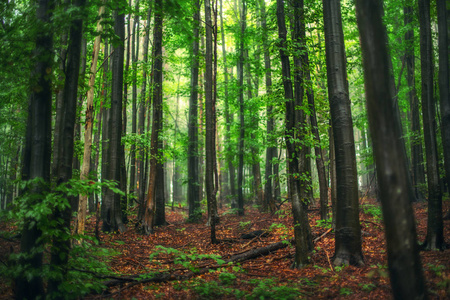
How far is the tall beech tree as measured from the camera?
19.9ft

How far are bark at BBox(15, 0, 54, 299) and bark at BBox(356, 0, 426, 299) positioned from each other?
3995 millimetres

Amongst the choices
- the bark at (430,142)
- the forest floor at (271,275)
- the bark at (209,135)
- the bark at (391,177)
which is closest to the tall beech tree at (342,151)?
the forest floor at (271,275)

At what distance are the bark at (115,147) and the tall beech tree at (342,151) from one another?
27.0 ft

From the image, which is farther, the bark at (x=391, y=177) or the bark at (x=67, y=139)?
the bark at (x=67, y=139)

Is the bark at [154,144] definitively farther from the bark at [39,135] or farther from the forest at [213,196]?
the bark at [39,135]

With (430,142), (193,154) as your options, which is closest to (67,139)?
(430,142)

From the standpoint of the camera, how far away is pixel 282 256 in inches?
283

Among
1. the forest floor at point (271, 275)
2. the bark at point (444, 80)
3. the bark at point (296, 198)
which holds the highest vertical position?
the bark at point (444, 80)

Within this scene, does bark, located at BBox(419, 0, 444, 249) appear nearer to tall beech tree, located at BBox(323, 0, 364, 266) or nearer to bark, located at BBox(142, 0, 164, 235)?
tall beech tree, located at BBox(323, 0, 364, 266)

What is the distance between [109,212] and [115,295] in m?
7.51

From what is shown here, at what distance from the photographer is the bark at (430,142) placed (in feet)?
20.0

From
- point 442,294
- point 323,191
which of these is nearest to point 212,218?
point 323,191

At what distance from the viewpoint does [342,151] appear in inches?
250

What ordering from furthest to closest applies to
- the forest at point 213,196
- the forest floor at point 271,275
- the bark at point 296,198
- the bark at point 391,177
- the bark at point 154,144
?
the bark at point 154,144 < the bark at point 296,198 < the forest floor at point 271,275 < the forest at point 213,196 < the bark at point 391,177
